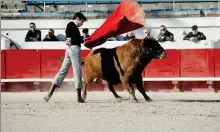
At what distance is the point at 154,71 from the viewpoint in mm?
14484

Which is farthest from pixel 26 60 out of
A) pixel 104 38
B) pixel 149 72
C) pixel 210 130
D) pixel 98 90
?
pixel 210 130

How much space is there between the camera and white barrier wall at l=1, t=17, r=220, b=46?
65.9ft

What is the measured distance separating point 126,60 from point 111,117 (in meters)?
2.77

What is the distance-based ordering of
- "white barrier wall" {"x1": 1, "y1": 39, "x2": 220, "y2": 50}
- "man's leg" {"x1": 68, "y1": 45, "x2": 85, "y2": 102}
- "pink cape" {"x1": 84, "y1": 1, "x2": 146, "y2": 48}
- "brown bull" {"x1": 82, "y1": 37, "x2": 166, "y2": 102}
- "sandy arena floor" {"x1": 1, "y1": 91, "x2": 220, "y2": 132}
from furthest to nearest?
"white barrier wall" {"x1": 1, "y1": 39, "x2": 220, "y2": 50} < "pink cape" {"x1": 84, "y1": 1, "x2": 146, "y2": 48} < "brown bull" {"x1": 82, "y1": 37, "x2": 166, "y2": 102} < "man's leg" {"x1": 68, "y1": 45, "x2": 85, "y2": 102} < "sandy arena floor" {"x1": 1, "y1": 91, "x2": 220, "y2": 132}

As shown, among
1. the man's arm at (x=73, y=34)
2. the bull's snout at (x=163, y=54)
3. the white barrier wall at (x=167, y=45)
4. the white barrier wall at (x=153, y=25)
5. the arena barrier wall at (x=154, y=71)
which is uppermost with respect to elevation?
the man's arm at (x=73, y=34)

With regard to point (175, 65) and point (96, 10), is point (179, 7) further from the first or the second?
point (175, 65)

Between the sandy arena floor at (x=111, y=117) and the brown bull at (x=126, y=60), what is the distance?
64cm

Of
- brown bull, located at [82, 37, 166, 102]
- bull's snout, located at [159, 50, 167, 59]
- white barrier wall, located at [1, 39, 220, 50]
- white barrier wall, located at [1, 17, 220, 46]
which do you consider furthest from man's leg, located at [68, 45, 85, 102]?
white barrier wall, located at [1, 17, 220, 46]

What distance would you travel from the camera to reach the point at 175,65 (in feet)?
47.5

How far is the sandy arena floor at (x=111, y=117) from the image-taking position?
6820 mm

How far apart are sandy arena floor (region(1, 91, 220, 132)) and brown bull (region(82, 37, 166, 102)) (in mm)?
644

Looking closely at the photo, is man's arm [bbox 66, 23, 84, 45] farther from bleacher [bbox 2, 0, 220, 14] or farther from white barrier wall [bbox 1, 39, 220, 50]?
bleacher [bbox 2, 0, 220, 14]

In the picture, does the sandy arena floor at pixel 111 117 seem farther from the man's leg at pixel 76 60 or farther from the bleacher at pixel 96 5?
the bleacher at pixel 96 5

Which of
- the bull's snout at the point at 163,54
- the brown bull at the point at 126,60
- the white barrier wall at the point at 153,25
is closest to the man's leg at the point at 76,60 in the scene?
the brown bull at the point at 126,60
